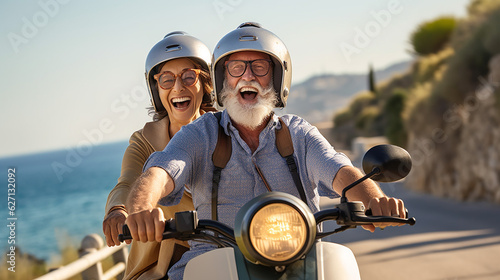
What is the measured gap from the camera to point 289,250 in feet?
7.19

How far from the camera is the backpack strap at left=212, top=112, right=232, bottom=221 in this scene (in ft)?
10.6

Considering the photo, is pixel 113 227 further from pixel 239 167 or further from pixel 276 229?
pixel 276 229

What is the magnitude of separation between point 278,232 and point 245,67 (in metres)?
1.59

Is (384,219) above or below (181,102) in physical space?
below

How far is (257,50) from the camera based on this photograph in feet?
11.6

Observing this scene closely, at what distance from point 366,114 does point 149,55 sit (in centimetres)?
3803

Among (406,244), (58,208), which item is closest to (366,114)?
(406,244)

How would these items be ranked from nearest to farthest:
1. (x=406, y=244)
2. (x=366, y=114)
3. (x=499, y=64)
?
(x=406, y=244)
(x=499, y=64)
(x=366, y=114)

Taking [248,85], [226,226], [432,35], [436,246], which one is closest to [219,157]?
[248,85]

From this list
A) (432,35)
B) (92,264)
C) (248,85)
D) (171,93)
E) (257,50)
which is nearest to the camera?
(257,50)

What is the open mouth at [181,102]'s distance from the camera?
5066 mm

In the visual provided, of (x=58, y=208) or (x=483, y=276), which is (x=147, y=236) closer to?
(x=483, y=276)

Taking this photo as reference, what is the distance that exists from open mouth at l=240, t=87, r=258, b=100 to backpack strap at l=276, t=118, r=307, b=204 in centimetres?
22

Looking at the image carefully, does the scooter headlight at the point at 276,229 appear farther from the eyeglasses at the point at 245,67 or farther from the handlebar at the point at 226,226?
the eyeglasses at the point at 245,67
